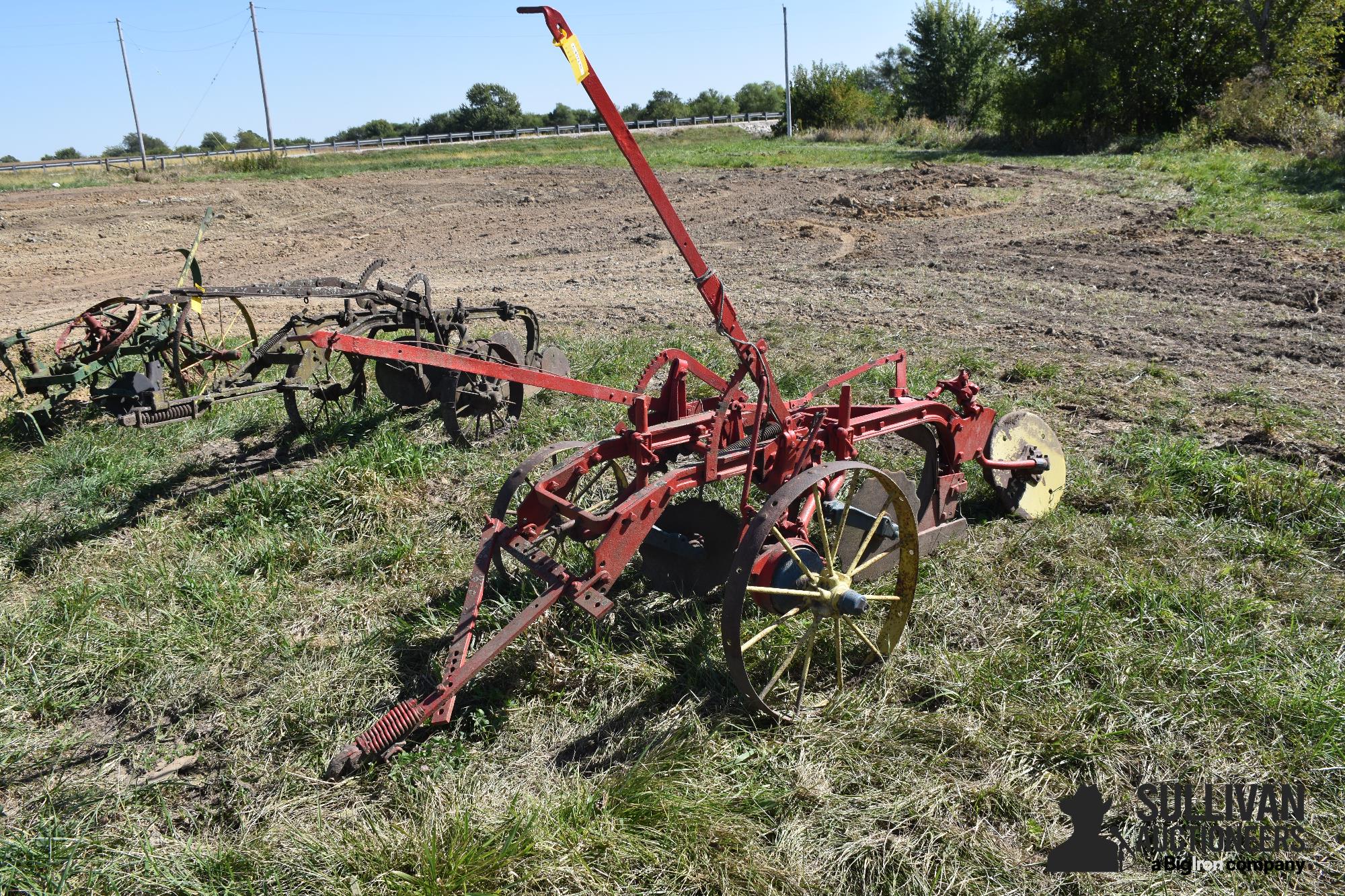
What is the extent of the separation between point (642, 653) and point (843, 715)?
908mm

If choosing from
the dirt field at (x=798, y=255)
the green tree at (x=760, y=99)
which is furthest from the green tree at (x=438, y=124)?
the dirt field at (x=798, y=255)

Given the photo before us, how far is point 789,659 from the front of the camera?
3270 mm

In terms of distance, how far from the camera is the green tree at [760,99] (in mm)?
54469

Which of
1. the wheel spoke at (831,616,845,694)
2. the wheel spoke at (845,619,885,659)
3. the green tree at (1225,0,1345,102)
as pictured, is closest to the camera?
the wheel spoke at (831,616,845,694)

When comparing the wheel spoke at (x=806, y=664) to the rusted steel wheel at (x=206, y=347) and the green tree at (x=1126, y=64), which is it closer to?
the rusted steel wheel at (x=206, y=347)

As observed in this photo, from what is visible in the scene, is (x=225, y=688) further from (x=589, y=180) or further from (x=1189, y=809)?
(x=589, y=180)

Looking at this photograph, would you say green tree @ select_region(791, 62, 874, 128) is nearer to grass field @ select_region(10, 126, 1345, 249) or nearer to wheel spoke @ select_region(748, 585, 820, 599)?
grass field @ select_region(10, 126, 1345, 249)

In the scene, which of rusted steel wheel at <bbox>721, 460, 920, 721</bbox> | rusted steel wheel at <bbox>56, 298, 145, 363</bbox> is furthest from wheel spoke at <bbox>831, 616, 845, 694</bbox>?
rusted steel wheel at <bbox>56, 298, 145, 363</bbox>

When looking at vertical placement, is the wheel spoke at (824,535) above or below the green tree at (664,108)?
below

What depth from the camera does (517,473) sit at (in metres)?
3.73

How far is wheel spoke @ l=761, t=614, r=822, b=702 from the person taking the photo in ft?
10.7

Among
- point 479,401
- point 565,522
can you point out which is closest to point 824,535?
point 565,522

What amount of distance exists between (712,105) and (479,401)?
179ft

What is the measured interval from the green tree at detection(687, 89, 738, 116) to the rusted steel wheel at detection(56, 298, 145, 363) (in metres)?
50.5
